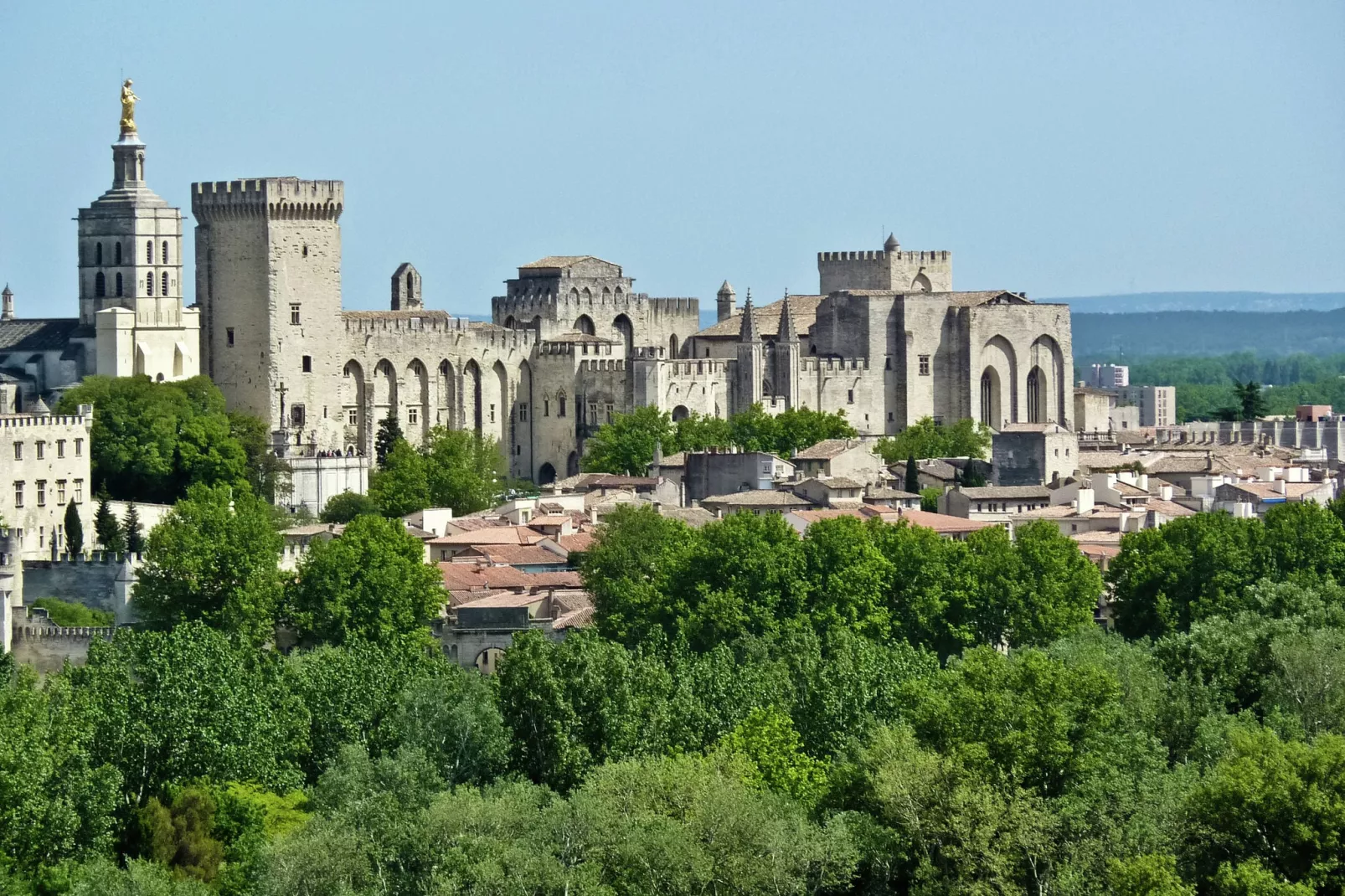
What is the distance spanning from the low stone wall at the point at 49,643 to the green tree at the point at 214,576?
7.31 ft

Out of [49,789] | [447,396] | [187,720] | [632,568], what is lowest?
[49,789]

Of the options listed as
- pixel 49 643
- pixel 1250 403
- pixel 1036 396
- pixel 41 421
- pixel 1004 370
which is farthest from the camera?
pixel 1250 403

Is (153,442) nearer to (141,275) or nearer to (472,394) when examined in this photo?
(141,275)

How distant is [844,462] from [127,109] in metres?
20.8

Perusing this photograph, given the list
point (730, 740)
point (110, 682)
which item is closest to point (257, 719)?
point (110, 682)

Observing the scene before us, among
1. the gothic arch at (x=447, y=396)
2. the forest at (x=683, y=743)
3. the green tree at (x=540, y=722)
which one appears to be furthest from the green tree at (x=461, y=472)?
the green tree at (x=540, y=722)

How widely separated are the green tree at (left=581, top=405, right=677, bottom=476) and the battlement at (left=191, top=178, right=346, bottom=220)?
9.98m

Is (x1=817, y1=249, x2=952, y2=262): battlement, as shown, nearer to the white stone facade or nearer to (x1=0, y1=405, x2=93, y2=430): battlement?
the white stone facade

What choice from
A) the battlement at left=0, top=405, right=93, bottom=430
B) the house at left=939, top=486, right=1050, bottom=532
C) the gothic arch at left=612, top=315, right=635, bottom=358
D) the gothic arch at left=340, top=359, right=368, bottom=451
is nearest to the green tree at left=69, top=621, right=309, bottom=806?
the battlement at left=0, top=405, right=93, bottom=430

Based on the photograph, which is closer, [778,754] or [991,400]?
[778,754]

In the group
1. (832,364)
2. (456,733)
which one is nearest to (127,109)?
(832,364)

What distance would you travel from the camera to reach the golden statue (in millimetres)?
94688

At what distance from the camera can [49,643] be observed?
62.5 meters

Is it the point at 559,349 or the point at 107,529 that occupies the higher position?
the point at 559,349
